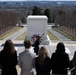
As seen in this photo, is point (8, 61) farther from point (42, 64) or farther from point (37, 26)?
point (37, 26)

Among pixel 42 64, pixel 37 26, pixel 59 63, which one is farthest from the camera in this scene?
pixel 37 26

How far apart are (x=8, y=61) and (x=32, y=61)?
2.12 ft

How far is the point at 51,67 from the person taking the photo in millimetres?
8414

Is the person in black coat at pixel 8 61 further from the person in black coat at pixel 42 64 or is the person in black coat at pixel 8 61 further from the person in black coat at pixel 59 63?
the person in black coat at pixel 59 63

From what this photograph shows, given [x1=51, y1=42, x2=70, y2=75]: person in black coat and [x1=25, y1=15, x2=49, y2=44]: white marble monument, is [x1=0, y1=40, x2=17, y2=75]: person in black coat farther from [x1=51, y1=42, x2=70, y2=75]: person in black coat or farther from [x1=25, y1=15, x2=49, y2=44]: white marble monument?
[x1=25, y1=15, x2=49, y2=44]: white marble monument

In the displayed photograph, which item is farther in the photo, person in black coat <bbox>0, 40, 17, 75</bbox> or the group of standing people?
person in black coat <bbox>0, 40, 17, 75</bbox>

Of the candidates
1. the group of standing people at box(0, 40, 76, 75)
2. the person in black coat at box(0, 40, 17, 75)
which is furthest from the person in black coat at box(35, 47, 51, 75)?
the person in black coat at box(0, 40, 17, 75)

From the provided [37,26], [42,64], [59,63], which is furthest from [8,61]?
[37,26]

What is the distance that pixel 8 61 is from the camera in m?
8.48

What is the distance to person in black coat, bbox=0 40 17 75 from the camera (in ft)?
27.4

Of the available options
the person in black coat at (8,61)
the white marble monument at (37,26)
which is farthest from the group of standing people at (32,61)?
the white marble monument at (37,26)

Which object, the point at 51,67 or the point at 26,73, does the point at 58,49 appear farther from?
the point at 26,73

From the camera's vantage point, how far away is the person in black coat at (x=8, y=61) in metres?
8.35

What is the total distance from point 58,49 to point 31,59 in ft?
2.45
